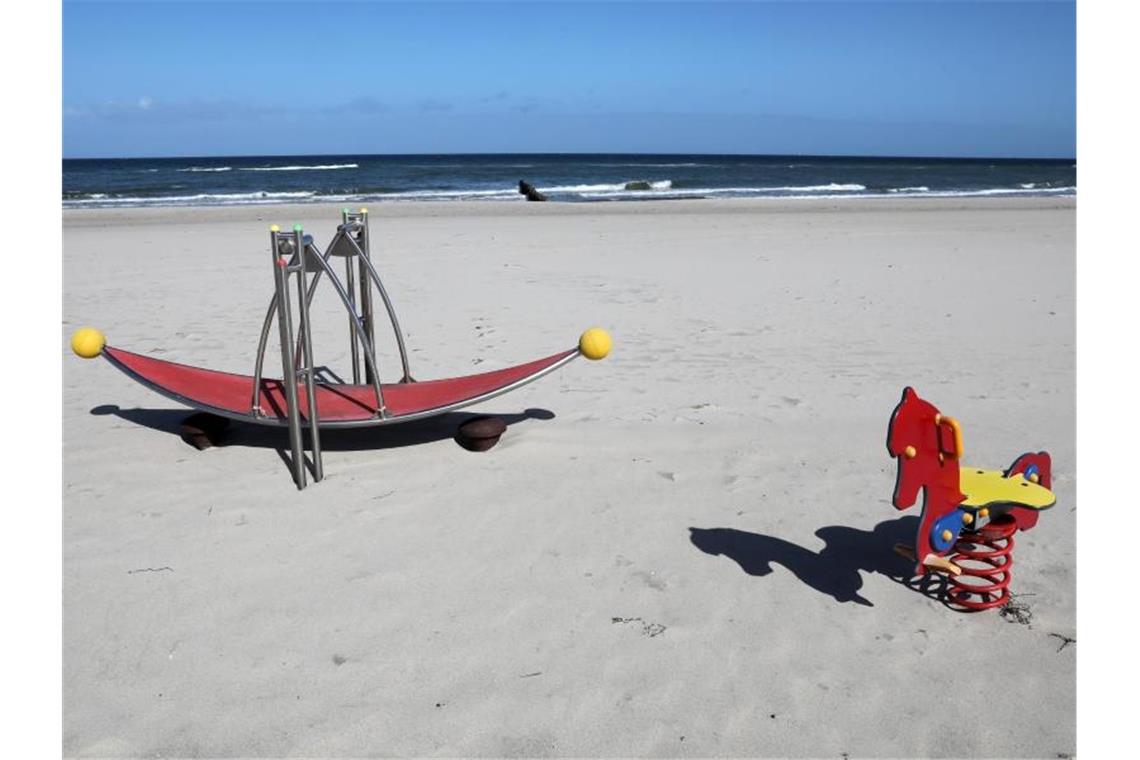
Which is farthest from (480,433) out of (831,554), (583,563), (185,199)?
(185,199)

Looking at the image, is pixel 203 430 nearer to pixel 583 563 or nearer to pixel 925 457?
pixel 583 563

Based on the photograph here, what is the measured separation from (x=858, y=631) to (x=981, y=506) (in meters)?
0.68

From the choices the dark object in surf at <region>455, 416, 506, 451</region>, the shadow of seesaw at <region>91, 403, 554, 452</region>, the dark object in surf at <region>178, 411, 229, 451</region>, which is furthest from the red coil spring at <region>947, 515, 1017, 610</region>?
the dark object in surf at <region>178, 411, 229, 451</region>

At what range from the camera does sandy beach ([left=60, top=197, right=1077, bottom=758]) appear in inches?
122

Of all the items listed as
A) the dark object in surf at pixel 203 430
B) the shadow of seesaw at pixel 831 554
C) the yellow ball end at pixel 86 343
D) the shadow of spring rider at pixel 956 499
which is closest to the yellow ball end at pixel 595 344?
the shadow of seesaw at pixel 831 554

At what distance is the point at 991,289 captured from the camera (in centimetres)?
1042

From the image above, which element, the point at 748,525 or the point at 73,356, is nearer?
the point at 748,525

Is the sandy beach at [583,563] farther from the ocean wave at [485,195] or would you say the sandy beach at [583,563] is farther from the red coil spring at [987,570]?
the ocean wave at [485,195]

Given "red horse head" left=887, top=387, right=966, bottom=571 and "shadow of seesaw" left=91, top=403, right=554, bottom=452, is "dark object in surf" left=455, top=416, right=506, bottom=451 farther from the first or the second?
"red horse head" left=887, top=387, right=966, bottom=571

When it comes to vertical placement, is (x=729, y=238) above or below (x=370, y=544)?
above

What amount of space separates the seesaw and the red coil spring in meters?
1.92

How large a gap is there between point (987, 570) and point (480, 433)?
8.97 ft

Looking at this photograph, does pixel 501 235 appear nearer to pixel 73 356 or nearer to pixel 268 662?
pixel 73 356

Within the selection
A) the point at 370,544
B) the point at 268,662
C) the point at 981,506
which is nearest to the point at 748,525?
the point at 981,506
